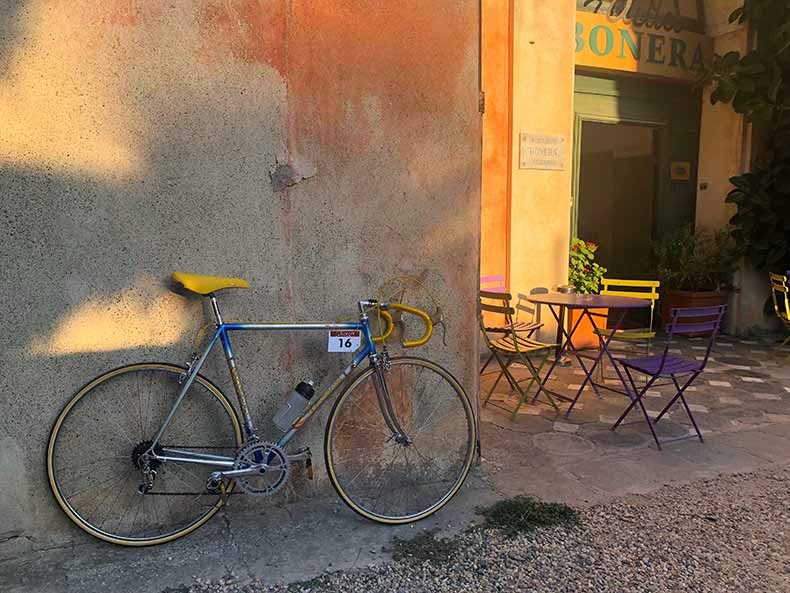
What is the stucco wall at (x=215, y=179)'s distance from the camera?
264 cm

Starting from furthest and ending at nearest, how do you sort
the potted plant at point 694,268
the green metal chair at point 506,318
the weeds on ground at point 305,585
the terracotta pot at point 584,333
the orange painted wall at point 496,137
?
1. the potted plant at point 694,268
2. the terracotta pot at point 584,333
3. the orange painted wall at point 496,137
4. the green metal chair at point 506,318
5. the weeds on ground at point 305,585

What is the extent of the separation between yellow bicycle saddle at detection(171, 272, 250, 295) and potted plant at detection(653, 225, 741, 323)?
647 centimetres

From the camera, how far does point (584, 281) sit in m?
7.07

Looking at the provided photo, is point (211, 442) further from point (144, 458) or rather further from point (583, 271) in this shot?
point (583, 271)

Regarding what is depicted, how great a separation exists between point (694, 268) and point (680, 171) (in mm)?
1562

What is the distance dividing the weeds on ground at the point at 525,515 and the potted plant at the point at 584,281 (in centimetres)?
379

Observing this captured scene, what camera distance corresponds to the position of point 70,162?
266cm

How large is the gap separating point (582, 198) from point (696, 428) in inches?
200

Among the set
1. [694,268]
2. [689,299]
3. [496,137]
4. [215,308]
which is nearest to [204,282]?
[215,308]

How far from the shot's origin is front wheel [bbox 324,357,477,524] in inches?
123

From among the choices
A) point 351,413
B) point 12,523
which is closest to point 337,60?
point 351,413

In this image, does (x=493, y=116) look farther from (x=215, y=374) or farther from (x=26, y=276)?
(x=26, y=276)

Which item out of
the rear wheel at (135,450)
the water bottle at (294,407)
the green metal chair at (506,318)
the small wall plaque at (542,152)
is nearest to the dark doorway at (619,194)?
the small wall plaque at (542,152)

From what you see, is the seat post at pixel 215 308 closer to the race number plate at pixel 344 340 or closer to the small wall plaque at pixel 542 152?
the race number plate at pixel 344 340
